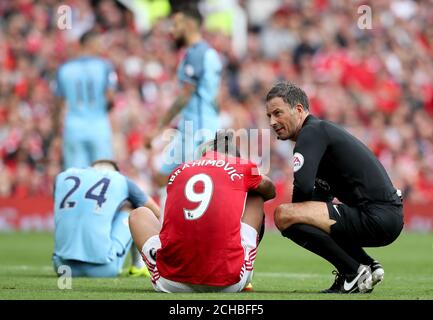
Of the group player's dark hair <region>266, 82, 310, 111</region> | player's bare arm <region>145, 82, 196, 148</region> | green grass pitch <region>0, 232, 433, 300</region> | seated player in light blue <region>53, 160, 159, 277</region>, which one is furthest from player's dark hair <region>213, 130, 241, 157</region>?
player's bare arm <region>145, 82, 196, 148</region>

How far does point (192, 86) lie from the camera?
40.0ft

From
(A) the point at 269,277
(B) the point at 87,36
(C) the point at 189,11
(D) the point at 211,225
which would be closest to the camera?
(D) the point at 211,225

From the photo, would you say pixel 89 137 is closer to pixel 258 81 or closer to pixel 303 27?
pixel 258 81

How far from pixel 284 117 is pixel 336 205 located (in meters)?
0.73

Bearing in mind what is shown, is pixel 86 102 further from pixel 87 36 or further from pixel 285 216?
pixel 285 216

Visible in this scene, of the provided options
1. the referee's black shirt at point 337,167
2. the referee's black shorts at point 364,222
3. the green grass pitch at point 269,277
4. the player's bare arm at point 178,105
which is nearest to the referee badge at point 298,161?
the referee's black shirt at point 337,167

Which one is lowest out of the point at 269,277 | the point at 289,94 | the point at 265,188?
the point at 269,277

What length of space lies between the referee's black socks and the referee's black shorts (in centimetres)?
10

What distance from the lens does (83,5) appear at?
70.9 feet

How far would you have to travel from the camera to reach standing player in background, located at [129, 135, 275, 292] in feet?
24.0

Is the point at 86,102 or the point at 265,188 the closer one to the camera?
the point at 265,188

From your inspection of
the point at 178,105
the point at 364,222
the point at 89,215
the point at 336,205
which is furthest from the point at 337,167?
the point at 178,105

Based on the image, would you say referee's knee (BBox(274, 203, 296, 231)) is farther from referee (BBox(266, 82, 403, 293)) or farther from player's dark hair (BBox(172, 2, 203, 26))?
player's dark hair (BBox(172, 2, 203, 26))
